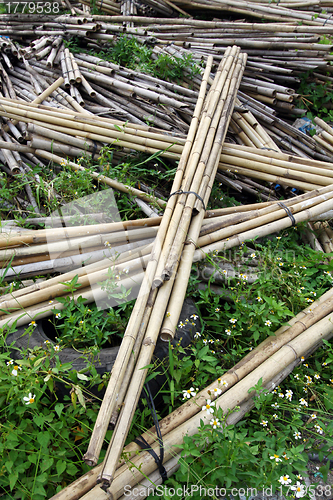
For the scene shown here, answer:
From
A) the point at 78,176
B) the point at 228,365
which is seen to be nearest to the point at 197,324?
the point at 228,365

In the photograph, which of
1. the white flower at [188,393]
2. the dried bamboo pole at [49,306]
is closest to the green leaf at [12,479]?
the dried bamboo pole at [49,306]

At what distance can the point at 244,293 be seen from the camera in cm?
256

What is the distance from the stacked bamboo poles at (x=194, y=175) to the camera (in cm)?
170

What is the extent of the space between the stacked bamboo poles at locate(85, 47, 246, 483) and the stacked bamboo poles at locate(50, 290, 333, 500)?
22 centimetres

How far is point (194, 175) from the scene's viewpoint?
3.12 m

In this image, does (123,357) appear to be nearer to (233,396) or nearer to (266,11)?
(233,396)

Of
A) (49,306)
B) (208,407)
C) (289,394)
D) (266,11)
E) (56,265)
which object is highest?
(266,11)

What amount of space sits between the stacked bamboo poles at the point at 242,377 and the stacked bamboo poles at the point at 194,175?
0.71ft

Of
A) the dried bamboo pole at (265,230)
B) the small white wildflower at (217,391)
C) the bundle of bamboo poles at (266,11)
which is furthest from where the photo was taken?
the bundle of bamboo poles at (266,11)

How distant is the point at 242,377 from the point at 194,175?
6.13 feet

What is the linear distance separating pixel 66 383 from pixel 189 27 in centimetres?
634

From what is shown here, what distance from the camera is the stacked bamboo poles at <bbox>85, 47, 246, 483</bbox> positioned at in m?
1.70

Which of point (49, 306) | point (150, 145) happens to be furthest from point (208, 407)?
point (150, 145)

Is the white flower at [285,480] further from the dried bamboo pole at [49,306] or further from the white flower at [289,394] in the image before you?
the dried bamboo pole at [49,306]
